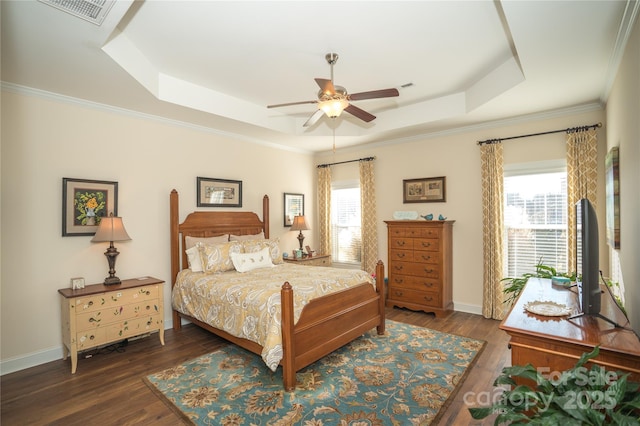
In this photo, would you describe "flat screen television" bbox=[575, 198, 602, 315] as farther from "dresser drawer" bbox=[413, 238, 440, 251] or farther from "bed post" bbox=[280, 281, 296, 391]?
"dresser drawer" bbox=[413, 238, 440, 251]

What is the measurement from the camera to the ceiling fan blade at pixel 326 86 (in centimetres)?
260

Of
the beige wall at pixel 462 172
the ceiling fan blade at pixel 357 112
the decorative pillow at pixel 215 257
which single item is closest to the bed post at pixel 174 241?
the decorative pillow at pixel 215 257

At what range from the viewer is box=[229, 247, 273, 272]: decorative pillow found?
398 cm

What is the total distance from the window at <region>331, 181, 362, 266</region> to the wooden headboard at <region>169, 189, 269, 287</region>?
4.99ft

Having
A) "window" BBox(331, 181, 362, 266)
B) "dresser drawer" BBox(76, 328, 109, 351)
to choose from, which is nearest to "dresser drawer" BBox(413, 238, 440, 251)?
"window" BBox(331, 181, 362, 266)

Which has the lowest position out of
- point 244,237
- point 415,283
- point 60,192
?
point 415,283

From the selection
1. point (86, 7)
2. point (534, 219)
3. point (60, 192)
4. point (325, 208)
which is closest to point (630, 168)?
point (534, 219)

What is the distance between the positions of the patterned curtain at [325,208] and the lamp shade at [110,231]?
356 centimetres

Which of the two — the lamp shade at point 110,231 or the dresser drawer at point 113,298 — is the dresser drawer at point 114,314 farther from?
the lamp shade at point 110,231

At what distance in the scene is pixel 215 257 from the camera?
13.0 feet

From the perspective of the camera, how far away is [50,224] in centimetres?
330

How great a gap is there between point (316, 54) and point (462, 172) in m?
2.91

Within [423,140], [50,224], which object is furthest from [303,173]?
[50,224]

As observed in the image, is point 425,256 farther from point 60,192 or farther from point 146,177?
point 60,192
